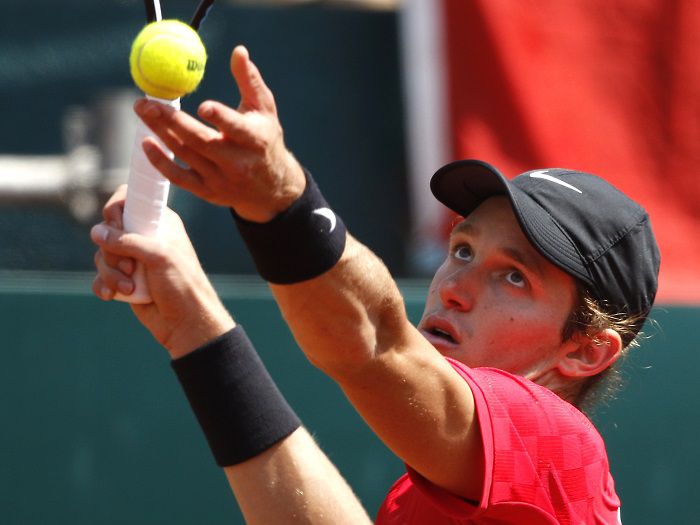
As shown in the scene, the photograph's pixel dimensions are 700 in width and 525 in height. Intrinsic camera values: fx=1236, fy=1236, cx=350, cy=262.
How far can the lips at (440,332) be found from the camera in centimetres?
199

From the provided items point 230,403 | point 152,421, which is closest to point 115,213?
point 230,403

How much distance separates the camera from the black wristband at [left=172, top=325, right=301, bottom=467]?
166cm

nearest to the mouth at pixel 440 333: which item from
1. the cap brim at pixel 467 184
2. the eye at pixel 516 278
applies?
the eye at pixel 516 278

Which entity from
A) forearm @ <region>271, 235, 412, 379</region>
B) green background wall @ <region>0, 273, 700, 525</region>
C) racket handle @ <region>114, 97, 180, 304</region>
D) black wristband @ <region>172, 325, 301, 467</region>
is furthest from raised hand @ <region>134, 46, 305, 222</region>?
green background wall @ <region>0, 273, 700, 525</region>

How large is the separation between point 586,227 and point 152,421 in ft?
7.28

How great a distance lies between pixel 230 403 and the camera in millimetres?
1689

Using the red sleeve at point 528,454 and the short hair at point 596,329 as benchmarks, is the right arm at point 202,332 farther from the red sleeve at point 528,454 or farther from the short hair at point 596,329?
the short hair at point 596,329

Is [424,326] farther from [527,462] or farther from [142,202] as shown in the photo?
[142,202]

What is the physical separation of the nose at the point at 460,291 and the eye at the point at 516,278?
0.06 meters

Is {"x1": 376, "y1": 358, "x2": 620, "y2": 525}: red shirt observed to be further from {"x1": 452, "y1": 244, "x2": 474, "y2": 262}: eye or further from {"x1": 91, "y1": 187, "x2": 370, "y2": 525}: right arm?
{"x1": 452, "y1": 244, "x2": 474, "y2": 262}: eye

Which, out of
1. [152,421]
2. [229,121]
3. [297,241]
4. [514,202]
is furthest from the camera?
[152,421]

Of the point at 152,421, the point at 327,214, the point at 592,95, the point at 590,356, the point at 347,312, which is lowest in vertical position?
the point at 152,421

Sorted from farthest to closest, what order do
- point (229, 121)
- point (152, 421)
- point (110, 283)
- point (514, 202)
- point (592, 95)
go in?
1. point (592, 95)
2. point (152, 421)
3. point (514, 202)
4. point (110, 283)
5. point (229, 121)

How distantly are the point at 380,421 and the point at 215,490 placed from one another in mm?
2430
